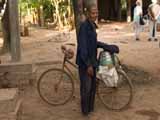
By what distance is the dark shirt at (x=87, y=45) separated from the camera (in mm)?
6395

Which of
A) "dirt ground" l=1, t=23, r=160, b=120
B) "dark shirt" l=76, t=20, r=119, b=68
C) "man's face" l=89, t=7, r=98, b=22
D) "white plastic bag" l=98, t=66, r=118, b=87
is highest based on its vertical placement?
"man's face" l=89, t=7, r=98, b=22

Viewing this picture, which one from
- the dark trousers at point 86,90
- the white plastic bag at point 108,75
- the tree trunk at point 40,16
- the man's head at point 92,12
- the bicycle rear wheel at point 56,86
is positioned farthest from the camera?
the tree trunk at point 40,16

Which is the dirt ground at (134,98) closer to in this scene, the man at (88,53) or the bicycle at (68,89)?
the bicycle at (68,89)

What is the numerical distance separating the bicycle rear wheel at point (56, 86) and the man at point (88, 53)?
1.90 ft

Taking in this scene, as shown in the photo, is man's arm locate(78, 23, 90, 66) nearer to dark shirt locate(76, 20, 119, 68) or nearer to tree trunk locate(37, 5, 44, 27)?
dark shirt locate(76, 20, 119, 68)

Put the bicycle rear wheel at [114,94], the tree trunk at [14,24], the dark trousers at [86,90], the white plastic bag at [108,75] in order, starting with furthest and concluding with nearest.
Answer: the tree trunk at [14,24], the bicycle rear wheel at [114,94], the white plastic bag at [108,75], the dark trousers at [86,90]

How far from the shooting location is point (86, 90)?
6.71 meters

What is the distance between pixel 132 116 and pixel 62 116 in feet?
3.51

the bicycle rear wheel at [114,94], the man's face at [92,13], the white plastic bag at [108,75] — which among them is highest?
the man's face at [92,13]

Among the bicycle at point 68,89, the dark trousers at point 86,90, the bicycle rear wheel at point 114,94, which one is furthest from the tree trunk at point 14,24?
the dark trousers at point 86,90

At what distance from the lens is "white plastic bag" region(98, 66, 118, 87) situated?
6754 mm

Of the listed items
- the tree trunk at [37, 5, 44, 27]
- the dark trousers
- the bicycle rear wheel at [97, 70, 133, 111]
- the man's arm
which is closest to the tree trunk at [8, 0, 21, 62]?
the bicycle rear wheel at [97, 70, 133, 111]

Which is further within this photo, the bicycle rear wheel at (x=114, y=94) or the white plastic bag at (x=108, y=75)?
the bicycle rear wheel at (x=114, y=94)

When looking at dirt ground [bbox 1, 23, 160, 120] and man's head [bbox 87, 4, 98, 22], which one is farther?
dirt ground [bbox 1, 23, 160, 120]
